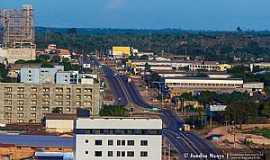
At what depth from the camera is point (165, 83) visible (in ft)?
196

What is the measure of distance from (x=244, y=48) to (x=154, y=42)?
56.3 ft

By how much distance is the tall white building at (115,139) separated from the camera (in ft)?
66.3

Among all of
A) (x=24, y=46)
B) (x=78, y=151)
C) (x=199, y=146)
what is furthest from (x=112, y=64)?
(x=78, y=151)

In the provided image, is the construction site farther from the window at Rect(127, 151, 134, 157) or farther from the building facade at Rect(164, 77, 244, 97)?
the window at Rect(127, 151, 134, 157)

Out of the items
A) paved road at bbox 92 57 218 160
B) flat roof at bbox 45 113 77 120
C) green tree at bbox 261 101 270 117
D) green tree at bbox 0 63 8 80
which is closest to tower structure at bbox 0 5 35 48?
green tree at bbox 0 63 8 80

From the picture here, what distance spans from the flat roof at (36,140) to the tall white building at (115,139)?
10424mm

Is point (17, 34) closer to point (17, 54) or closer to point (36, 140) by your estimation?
point (17, 54)

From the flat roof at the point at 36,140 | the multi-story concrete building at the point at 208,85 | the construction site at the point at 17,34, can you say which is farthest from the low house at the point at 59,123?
the construction site at the point at 17,34

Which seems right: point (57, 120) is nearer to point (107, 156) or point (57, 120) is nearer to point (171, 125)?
point (171, 125)

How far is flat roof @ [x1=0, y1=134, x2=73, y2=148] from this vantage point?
31203mm

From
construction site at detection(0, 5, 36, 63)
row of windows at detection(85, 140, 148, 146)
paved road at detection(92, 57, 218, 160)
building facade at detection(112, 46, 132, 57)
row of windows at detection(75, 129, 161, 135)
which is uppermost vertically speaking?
construction site at detection(0, 5, 36, 63)

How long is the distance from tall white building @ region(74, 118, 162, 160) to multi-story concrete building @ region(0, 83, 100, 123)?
Answer: 68.6 feet

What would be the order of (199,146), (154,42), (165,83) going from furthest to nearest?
1. (154,42)
2. (165,83)
3. (199,146)

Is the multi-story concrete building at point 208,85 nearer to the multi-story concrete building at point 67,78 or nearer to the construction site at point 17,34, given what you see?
the construction site at point 17,34
